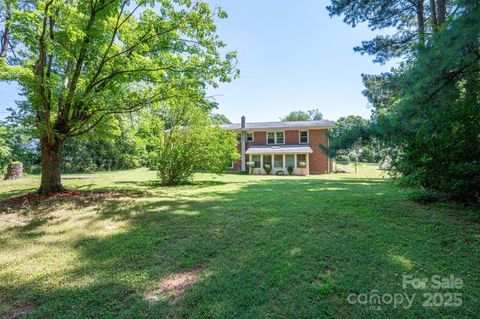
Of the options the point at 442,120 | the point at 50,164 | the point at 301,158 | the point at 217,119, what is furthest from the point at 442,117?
the point at 217,119

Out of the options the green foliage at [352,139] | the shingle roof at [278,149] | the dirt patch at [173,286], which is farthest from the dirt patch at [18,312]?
the shingle roof at [278,149]

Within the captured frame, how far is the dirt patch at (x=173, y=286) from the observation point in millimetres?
2648

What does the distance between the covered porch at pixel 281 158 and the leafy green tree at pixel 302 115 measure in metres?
38.4

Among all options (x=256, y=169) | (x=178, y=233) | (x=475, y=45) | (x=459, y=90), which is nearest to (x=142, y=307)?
(x=178, y=233)

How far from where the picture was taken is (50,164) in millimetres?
8484

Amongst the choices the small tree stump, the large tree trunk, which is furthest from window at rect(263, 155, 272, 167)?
the small tree stump

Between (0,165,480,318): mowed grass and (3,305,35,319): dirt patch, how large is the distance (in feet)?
0.05

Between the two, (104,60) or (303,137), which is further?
(303,137)

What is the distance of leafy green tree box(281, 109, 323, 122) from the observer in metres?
61.3

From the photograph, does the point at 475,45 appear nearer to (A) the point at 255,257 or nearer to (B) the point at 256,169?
(A) the point at 255,257

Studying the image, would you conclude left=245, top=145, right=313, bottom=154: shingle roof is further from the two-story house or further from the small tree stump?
the small tree stump

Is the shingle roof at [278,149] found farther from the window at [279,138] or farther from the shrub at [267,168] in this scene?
the shrub at [267,168]

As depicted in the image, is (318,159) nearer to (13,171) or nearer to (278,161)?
(278,161)

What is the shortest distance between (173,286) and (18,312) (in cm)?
157
